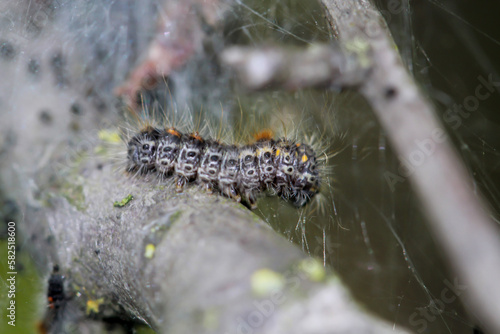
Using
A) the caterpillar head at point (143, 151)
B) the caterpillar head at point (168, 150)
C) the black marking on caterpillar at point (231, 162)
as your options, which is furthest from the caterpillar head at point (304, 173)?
the caterpillar head at point (143, 151)

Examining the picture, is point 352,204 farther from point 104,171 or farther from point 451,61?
point 104,171

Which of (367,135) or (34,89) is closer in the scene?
(34,89)

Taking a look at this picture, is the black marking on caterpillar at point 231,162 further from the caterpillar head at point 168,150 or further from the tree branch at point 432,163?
the tree branch at point 432,163

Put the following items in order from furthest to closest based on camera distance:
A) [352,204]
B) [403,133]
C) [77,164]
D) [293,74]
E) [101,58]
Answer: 1. [352,204]
2. [101,58]
3. [77,164]
4. [293,74]
5. [403,133]

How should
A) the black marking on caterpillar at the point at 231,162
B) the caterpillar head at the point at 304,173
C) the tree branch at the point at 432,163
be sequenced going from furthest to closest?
the caterpillar head at the point at 304,173 → the black marking on caterpillar at the point at 231,162 → the tree branch at the point at 432,163

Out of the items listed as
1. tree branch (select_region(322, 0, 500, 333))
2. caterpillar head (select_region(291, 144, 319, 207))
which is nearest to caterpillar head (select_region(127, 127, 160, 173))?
caterpillar head (select_region(291, 144, 319, 207))

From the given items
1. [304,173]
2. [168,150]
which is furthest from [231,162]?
[304,173]

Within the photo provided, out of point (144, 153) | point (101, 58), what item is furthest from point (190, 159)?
point (101, 58)
